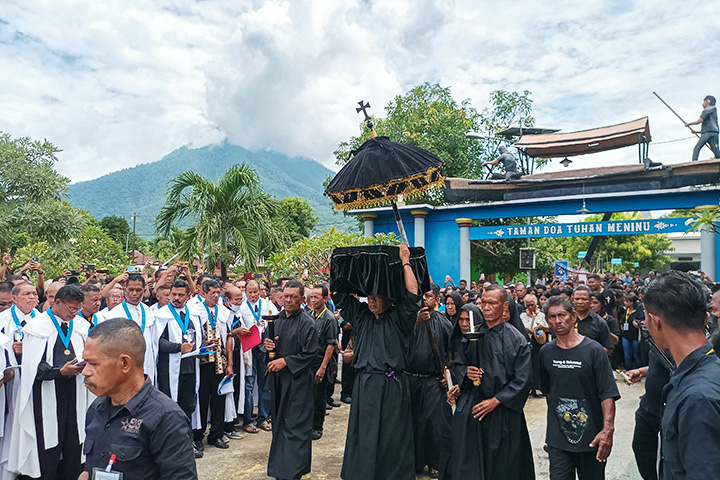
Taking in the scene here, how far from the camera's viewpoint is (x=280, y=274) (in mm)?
13617

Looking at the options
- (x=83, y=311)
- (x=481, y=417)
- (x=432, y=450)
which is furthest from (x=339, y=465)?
(x=83, y=311)

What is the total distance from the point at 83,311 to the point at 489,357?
4407 mm

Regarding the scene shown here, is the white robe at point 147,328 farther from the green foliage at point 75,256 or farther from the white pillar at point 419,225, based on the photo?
the white pillar at point 419,225

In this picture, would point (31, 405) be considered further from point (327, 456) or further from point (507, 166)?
point (507, 166)

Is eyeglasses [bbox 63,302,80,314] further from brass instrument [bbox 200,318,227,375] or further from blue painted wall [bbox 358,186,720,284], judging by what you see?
blue painted wall [bbox 358,186,720,284]

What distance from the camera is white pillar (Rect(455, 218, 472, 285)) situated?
65.7ft

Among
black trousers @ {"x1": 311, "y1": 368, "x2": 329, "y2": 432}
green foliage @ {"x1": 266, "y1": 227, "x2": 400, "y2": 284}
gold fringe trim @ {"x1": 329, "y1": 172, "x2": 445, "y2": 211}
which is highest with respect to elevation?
gold fringe trim @ {"x1": 329, "y1": 172, "x2": 445, "y2": 211}

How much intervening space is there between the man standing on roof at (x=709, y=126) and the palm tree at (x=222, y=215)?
47.5 feet

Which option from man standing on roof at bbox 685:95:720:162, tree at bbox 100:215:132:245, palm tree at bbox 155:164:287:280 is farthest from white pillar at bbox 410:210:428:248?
tree at bbox 100:215:132:245

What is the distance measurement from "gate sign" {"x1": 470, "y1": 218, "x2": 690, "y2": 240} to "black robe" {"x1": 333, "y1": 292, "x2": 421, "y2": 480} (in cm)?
1417

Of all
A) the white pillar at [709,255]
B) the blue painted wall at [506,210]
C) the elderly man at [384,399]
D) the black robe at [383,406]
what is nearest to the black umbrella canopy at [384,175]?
the elderly man at [384,399]

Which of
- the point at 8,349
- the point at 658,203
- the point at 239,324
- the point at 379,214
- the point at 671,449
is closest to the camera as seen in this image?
the point at 671,449

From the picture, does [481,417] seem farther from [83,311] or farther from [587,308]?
[83,311]

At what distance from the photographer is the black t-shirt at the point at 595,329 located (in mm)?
6234
